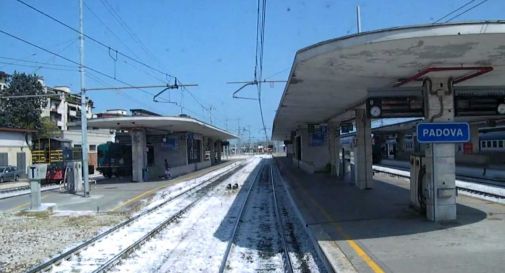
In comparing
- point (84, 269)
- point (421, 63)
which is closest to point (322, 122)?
point (421, 63)

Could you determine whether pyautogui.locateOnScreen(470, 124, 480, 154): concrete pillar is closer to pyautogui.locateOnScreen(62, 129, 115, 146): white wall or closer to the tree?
pyautogui.locateOnScreen(62, 129, 115, 146): white wall

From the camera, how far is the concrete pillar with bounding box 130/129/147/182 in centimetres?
3341

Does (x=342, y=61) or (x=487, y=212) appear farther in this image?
(x=487, y=212)

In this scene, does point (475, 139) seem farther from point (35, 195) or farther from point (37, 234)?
point (37, 234)

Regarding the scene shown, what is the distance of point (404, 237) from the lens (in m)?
9.95

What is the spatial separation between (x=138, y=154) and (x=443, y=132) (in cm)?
2528

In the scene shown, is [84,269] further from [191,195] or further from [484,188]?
[484,188]

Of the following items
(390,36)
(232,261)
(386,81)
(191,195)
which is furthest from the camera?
(191,195)

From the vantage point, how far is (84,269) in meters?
9.30

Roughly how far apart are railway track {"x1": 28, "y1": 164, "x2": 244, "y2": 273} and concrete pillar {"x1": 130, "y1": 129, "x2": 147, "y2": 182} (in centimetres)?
1551

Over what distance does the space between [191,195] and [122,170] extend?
62.4 ft

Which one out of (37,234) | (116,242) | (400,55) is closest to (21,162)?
(37,234)

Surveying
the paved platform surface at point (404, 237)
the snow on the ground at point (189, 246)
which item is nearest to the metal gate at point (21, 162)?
the snow on the ground at point (189, 246)

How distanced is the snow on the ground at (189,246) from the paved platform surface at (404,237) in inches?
86.8
